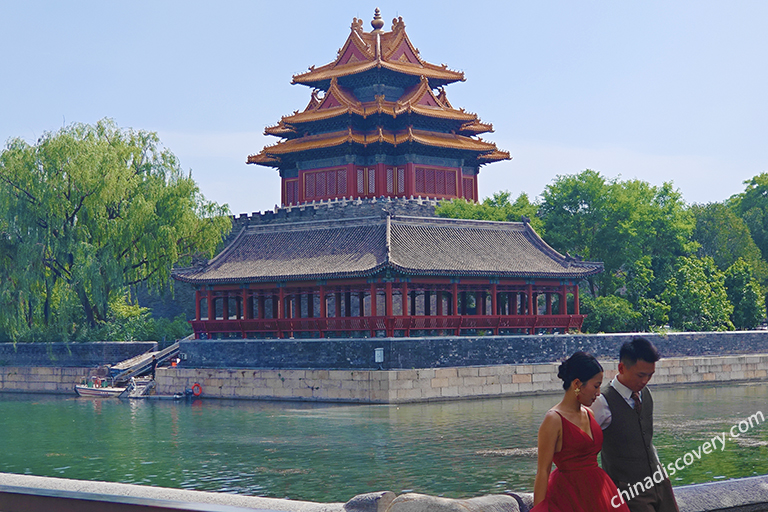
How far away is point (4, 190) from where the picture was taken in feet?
119

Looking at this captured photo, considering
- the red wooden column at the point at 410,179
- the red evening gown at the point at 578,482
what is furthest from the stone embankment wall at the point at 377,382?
the red evening gown at the point at 578,482

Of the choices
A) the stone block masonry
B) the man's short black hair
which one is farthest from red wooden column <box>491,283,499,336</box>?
the man's short black hair

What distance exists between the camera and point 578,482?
6.33m

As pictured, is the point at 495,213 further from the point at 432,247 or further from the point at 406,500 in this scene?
the point at 406,500

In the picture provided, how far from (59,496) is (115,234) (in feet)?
103

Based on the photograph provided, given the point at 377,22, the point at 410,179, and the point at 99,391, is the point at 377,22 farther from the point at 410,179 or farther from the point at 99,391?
the point at 99,391

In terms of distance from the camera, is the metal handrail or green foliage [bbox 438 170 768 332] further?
green foliage [bbox 438 170 768 332]

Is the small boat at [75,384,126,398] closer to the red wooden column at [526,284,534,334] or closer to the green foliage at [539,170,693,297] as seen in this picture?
the red wooden column at [526,284,534,334]

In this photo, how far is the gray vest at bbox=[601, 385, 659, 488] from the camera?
674 cm

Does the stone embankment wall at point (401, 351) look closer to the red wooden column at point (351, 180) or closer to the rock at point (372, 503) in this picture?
the red wooden column at point (351, 180)

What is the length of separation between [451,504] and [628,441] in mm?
1261

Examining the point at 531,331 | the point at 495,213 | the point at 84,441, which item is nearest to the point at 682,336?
the point at 531,331

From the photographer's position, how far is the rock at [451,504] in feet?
22.9

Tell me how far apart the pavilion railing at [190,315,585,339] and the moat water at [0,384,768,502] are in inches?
120
